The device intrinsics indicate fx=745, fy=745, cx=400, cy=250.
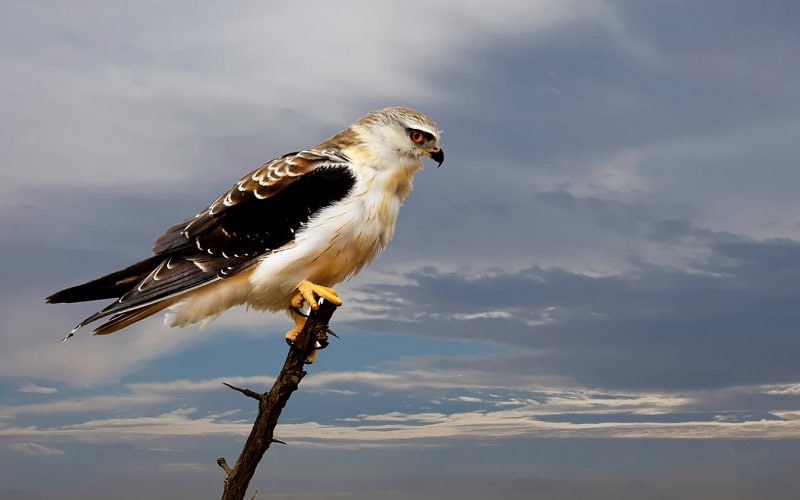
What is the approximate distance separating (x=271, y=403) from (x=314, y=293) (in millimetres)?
1011

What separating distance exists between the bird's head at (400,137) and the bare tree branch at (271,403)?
1594mm

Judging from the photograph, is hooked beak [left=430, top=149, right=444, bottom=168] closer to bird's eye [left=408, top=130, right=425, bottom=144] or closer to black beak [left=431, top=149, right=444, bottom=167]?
black beak [left=431, top=149, right=444, bottom=167]

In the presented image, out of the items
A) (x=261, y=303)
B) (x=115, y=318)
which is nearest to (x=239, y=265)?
(x=261, y=303)

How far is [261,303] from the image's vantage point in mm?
6840

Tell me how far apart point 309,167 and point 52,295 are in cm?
275

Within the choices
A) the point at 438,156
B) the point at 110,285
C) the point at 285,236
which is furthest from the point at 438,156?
the point at 110,285

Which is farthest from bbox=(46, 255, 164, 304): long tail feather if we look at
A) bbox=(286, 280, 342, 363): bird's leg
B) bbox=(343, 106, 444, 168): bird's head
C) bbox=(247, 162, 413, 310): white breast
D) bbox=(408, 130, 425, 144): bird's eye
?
bbox=(408, 130, 425, 144): bird's eye

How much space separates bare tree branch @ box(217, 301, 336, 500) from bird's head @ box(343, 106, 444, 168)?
1594mm

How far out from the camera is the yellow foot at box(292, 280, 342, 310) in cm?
642

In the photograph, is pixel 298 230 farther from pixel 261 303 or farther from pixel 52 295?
pixel 52 295

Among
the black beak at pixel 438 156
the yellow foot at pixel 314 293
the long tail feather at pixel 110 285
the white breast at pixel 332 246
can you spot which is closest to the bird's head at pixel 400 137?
the black beak at pixel 438 156

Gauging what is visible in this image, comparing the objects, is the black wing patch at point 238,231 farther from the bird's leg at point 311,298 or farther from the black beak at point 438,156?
the black beak at point 438,156

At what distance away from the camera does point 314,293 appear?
6539mm

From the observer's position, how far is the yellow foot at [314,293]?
642 cm
